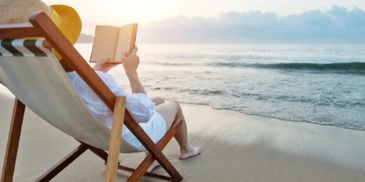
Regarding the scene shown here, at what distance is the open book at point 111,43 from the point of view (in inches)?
78.1

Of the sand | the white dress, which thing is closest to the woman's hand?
the white dress

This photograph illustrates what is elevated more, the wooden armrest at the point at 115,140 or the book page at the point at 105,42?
the book page at the point at 105,42

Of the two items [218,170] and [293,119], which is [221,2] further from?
[218,170]

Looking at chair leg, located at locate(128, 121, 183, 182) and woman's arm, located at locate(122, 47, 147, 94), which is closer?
woman's arm, located at locate(122, 47, 147, 94)

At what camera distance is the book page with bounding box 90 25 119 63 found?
6.75 feet

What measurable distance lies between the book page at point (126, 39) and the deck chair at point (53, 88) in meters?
0.30

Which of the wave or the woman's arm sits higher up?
the woman's arm

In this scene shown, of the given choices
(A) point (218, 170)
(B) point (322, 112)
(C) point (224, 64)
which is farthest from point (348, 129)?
(C) point (224, 64)

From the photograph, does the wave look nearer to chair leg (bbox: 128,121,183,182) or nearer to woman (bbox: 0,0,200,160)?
chair leg (bbox: 128,121,183,182)

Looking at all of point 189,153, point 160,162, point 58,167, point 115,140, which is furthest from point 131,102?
point 189,153

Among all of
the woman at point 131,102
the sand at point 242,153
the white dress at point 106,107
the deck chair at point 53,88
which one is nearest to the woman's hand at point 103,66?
the woman at point 131,102

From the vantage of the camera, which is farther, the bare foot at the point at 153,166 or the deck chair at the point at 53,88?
the bare foot at the point at 153,166

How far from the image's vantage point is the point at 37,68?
168 centimetres

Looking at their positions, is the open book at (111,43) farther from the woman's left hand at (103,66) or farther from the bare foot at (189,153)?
the bare foot at (189,153)
